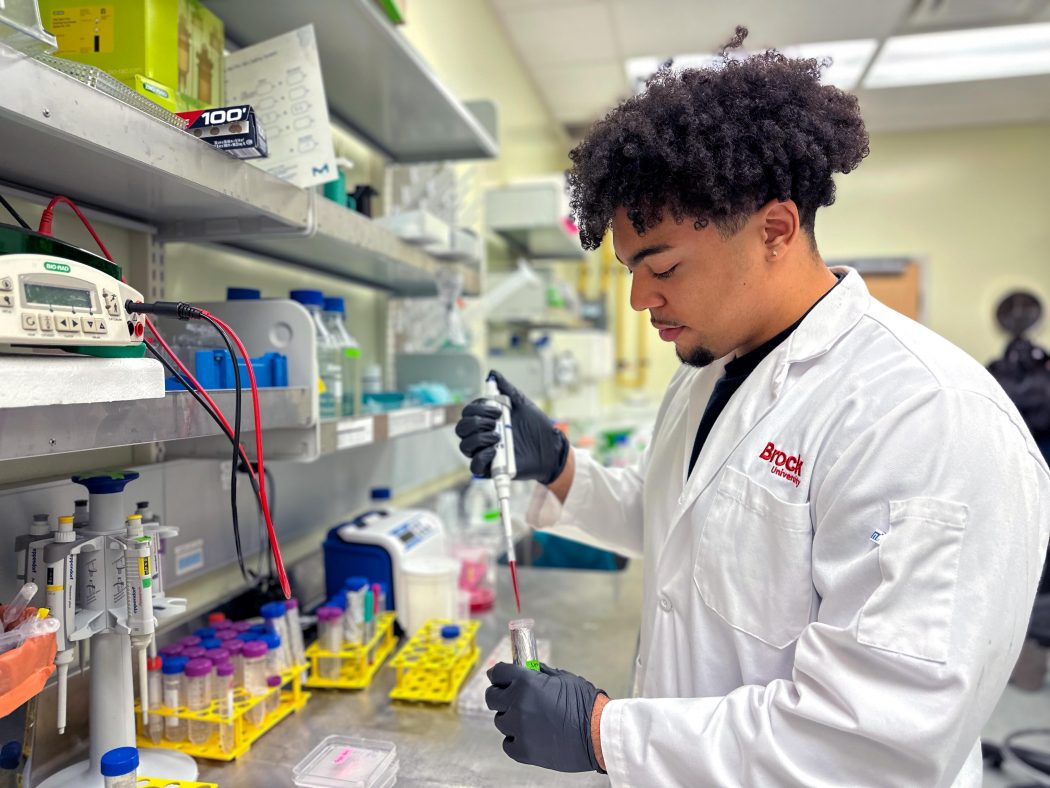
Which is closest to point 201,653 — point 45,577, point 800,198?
point 45,577

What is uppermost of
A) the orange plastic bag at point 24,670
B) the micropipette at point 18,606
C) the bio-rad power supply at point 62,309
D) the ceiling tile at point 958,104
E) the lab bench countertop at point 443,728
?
the ceiling tile at point 958,104

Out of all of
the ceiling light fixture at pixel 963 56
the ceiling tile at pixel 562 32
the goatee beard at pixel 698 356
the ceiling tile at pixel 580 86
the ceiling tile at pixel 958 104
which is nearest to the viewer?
the goatee beard at pixel 698 356

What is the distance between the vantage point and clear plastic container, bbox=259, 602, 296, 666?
1.24 metres

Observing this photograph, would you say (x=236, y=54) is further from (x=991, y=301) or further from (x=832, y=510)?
(x=991, y=301)

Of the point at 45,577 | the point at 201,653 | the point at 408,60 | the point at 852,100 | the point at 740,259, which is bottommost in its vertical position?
the point at 201,653

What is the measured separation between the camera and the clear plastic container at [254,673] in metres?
1.15

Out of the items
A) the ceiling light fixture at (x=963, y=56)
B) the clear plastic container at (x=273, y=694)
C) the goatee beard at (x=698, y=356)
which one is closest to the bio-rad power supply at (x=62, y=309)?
the clear plastic container at (x=273, y=694)

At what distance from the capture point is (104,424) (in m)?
0.71

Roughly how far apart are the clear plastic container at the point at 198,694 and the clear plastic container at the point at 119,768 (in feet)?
0.72

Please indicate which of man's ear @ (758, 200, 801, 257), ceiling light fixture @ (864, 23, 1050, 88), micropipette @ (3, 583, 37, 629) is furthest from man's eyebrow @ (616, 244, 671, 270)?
ceiling light fixture @ (864, 23, 1050, 88)

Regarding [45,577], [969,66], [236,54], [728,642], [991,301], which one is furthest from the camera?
[991,301]

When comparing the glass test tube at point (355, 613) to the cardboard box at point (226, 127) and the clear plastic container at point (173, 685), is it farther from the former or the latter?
the cardboard box at point (226, 127)

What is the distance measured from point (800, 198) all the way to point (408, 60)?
0.90m

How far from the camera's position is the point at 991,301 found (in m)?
5.50
